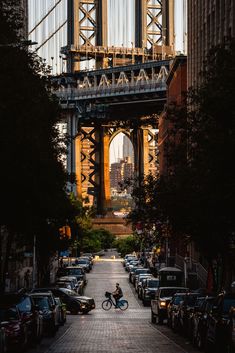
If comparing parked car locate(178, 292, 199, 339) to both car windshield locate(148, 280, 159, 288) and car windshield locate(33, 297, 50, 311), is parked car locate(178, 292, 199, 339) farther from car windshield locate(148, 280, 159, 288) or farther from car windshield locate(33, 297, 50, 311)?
car windshield locate(148, 280, 159, 288)

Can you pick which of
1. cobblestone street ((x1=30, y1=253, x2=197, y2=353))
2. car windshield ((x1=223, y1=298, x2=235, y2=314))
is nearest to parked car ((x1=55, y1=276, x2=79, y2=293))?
cobblestone street ((x1=30, y1=253, x2=197, y2=353))

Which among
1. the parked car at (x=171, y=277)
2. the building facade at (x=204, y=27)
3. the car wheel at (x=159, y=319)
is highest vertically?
the building facade at (x=204, y=27)

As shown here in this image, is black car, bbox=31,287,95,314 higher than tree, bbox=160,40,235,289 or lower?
lower

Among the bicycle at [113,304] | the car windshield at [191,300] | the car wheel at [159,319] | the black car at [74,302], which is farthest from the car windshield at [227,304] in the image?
the bicycle at [113,304]

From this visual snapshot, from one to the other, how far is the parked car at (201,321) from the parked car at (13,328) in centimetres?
501

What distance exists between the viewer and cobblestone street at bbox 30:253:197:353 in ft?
119

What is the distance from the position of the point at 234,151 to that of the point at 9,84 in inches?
221

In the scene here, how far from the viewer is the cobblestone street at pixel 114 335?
36.3m

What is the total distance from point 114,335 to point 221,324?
583 inches

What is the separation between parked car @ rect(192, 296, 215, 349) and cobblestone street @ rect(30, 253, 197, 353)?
418 mm

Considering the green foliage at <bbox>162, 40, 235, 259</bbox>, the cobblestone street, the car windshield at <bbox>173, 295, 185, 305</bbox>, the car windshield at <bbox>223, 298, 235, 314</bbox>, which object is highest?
the green foliage at <bbox>162, 40, 235, 259</bbox>

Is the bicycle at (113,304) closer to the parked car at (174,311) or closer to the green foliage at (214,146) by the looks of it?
the parked car at (174,311)

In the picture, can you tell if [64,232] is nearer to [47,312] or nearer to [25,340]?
[47,312]

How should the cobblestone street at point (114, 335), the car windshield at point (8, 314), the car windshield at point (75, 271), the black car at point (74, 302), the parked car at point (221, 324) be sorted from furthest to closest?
the car windshield at point (75, 271) → the black car at point (74, 302) → the cobblestone street at point (114, 335) → the car windshield at point (8, 314) → the parked car at point (221, 324)
